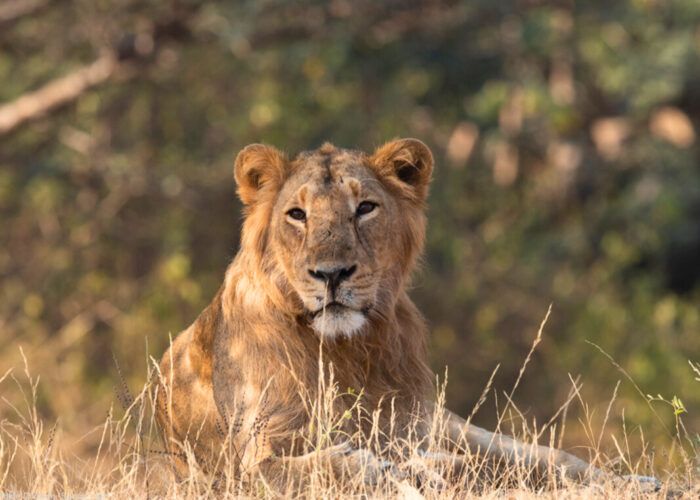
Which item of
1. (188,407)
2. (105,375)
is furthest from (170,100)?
(188,407)

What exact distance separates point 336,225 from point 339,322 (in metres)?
0.39

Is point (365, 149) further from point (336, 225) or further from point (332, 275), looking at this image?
point (332, 275)

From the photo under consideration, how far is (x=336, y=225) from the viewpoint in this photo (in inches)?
179

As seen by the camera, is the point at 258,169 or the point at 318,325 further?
the point at 258,169

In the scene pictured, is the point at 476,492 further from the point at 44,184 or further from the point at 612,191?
the point at 612,191

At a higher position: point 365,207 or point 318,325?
point 365,207

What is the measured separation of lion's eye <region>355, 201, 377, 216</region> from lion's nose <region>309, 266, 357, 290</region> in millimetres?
376

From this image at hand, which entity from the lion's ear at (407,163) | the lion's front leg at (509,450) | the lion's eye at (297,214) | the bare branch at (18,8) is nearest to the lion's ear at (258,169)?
the lion's eye at (297,214)

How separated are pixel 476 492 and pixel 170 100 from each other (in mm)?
11167

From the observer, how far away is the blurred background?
12.8m

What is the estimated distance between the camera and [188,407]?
5109mm

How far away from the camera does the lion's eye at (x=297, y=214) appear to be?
4.71 m

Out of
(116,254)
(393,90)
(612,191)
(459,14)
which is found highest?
(459,14)

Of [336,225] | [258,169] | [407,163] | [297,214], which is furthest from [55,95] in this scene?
[336,225]
